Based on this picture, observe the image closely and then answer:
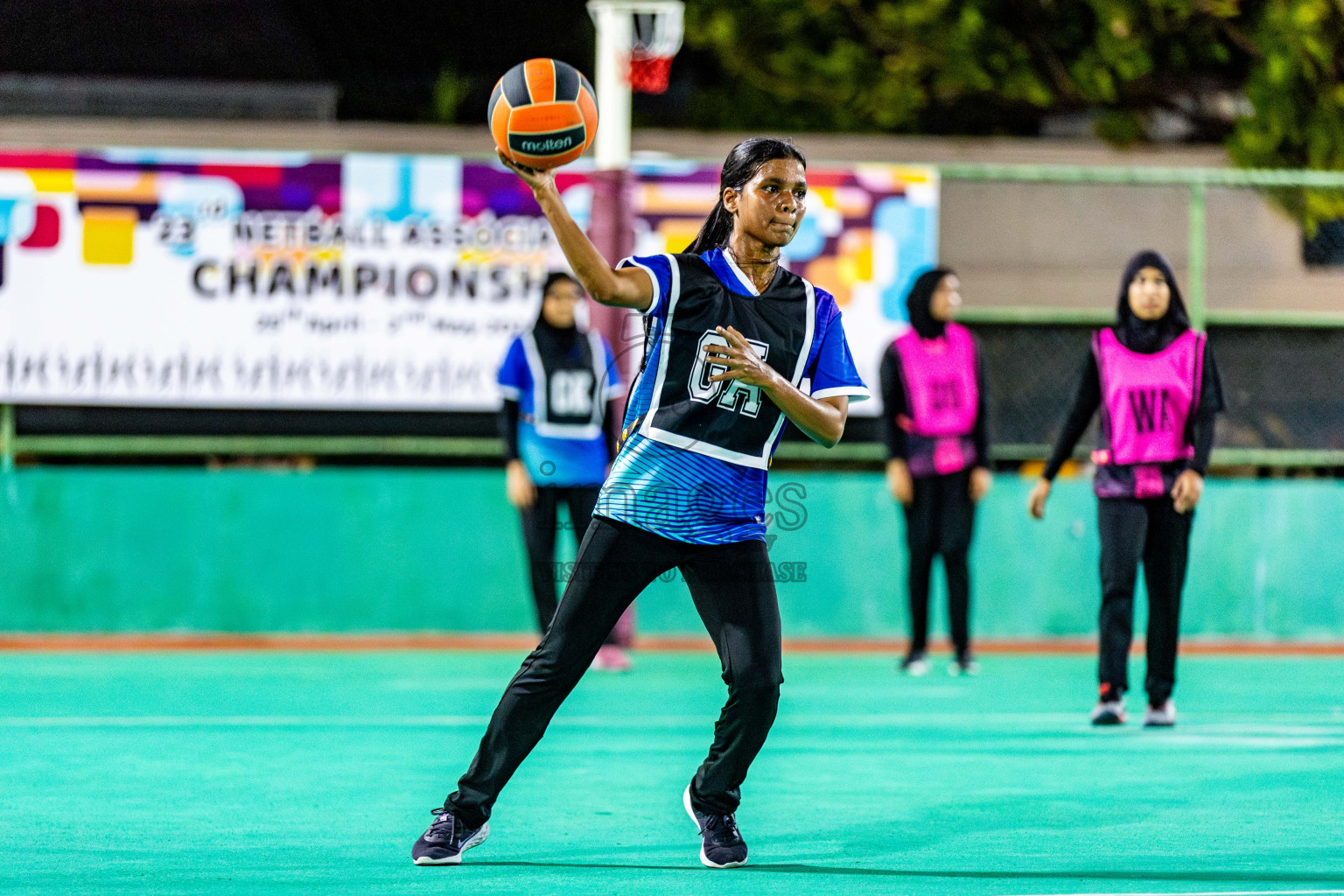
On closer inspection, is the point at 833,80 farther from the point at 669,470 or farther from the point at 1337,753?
the point at 669,470

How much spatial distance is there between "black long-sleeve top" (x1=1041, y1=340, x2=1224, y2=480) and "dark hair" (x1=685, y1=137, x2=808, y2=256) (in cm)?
373

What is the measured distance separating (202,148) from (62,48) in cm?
949

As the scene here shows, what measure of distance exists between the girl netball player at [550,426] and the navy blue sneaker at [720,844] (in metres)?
4.99

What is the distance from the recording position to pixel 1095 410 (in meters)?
8.90

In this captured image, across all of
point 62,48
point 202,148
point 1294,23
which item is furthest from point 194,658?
point 62,48

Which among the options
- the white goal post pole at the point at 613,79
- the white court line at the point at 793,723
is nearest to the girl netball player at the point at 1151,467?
the white court line at the point at 793,723

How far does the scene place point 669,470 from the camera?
205 inches

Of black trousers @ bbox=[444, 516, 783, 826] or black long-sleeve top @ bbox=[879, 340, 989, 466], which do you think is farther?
black long-sleeve top @ bbox=[879, 340, 989, 466]

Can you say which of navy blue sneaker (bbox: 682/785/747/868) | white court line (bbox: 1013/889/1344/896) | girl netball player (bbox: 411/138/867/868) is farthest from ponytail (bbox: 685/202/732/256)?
white court line (bbox: 1013/889/1344/896)

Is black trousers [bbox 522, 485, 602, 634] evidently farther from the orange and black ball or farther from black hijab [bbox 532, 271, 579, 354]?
the orange and black ball

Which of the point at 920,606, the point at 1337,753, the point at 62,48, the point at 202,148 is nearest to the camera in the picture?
the point at 1337,753

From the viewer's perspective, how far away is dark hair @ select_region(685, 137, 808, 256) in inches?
206

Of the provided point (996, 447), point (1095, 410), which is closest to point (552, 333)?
point (1095, 410)

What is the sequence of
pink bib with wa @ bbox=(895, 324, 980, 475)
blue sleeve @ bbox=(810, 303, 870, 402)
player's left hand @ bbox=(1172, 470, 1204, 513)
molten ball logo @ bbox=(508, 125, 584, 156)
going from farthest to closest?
pink bib with wa @ bbox=(895, 324, 980, 475) < player's left hand @ bbox=(1172, 470, 1204, 513) < blue sleeve @ bbox=(810, 303, 870, 402) < molten ball logo @ bbox=(508, 125, 584, 156)
